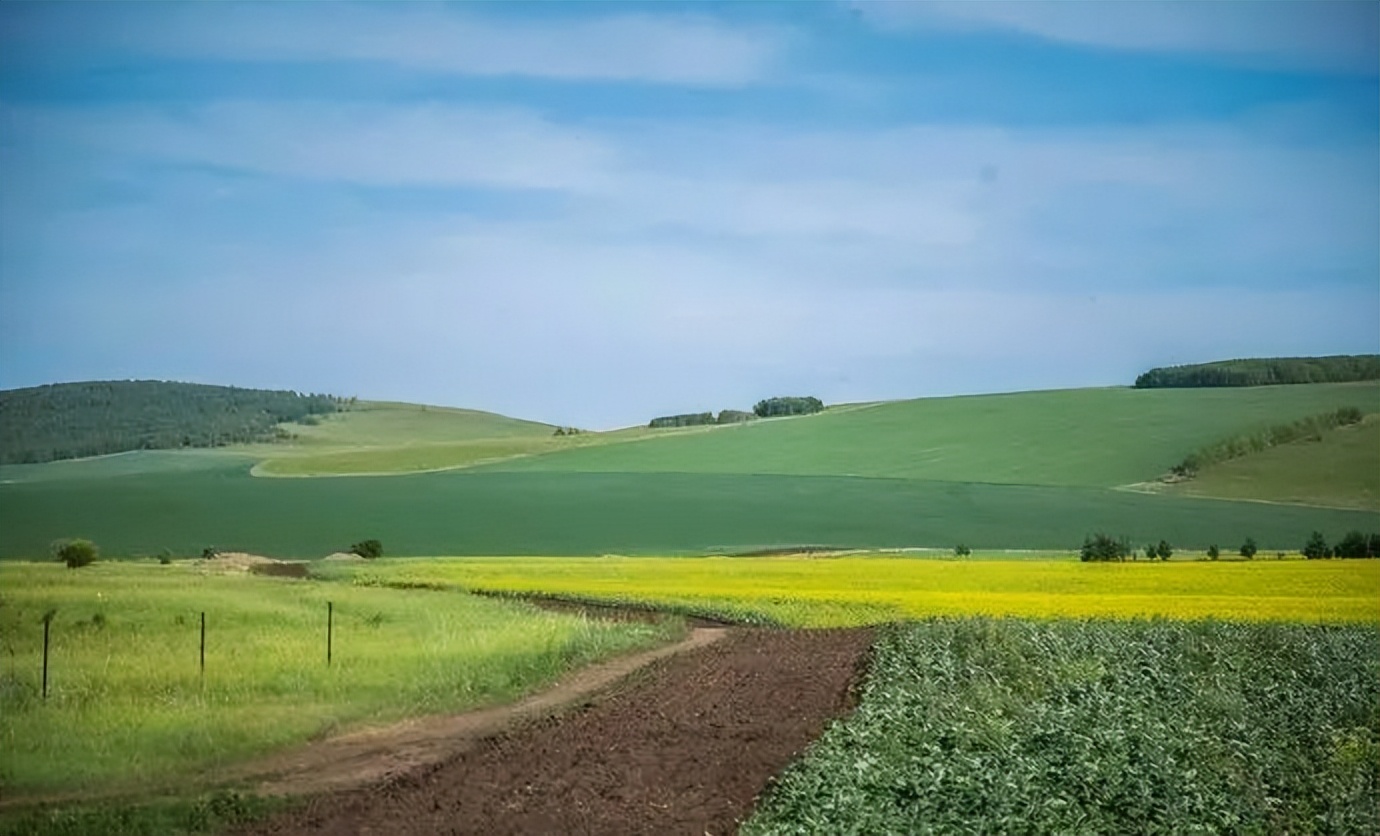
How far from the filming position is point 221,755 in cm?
1314

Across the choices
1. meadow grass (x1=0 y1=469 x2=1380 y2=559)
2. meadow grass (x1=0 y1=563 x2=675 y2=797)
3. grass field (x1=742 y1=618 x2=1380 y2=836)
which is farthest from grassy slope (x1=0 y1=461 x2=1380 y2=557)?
grass field (x1=742 y1=618 x2=1380 y2=836)

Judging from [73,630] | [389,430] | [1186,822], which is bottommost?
[1186,822]

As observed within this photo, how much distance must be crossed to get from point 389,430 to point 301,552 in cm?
2012

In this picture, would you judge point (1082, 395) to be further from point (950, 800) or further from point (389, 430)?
point (950, 800)

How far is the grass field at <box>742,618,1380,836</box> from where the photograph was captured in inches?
428

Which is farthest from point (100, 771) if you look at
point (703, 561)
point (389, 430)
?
point (389, 430)

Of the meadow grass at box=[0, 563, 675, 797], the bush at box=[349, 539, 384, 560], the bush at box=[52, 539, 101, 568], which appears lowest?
the meadow grass at box=[0, 563, 675, 797]

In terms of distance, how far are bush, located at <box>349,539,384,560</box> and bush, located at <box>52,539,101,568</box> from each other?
928 cm

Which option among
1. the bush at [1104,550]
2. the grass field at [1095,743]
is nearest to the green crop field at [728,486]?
the bush at [1104,550]

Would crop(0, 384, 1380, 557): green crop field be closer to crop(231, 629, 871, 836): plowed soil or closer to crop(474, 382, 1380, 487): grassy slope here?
crop(474, 382, 1380, 487): grassy slope

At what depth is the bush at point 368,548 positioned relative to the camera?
117 ft

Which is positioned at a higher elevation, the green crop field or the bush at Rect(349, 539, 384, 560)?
the green crop field

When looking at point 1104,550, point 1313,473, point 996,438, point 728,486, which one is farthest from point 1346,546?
point 728,486

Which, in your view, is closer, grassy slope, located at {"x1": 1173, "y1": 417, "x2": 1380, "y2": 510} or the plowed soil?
the plowed soil
